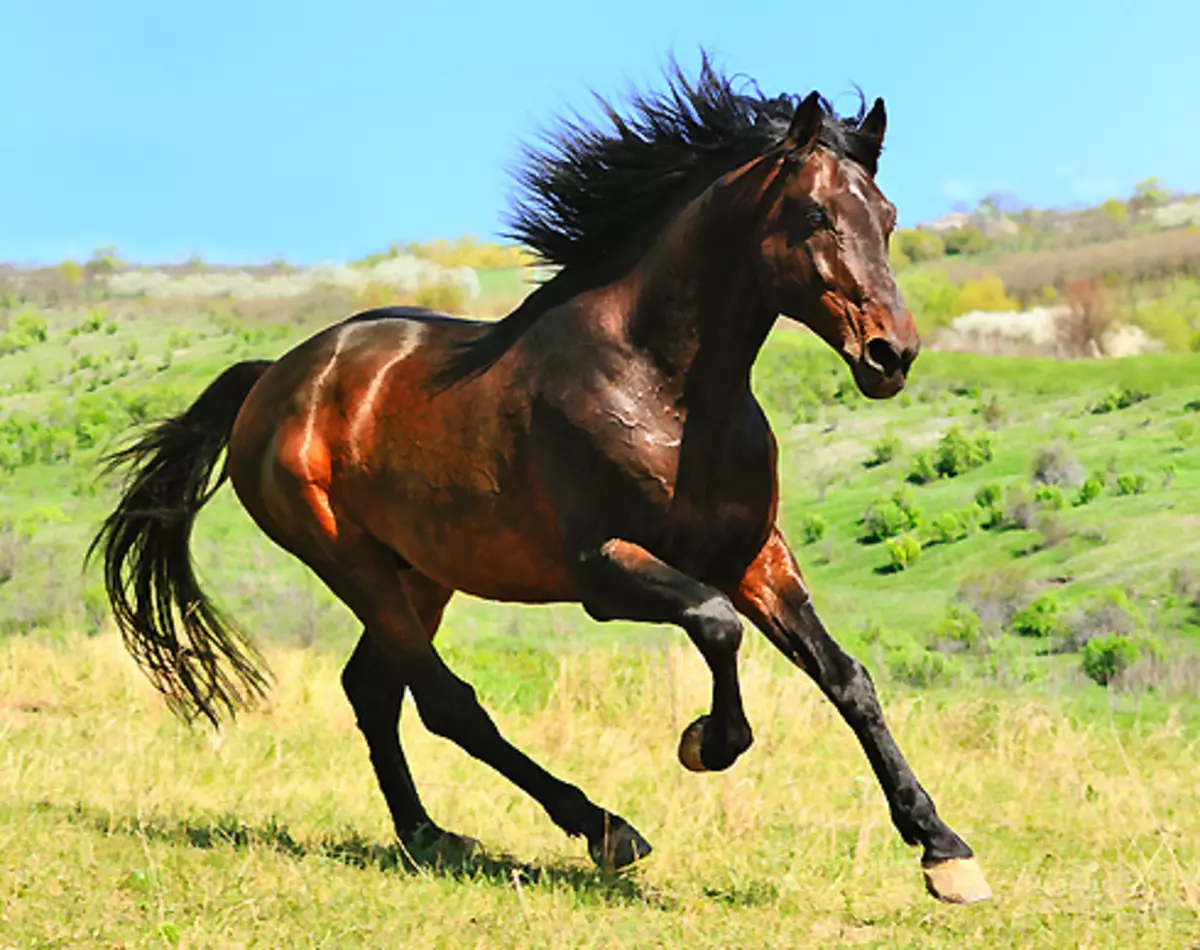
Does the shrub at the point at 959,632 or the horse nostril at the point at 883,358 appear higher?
the horse nostril at the point at 883,358

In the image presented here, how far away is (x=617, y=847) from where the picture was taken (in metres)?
5.03

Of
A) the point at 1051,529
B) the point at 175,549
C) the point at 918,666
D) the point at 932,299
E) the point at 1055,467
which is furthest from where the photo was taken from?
the point at 932,299

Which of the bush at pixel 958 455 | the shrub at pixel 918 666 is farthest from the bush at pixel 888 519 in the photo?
the shrub at pixel 918 666

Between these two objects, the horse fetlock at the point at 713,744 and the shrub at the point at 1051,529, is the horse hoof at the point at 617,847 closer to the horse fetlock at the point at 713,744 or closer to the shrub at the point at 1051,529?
the horse fetlock at the point at 713,744

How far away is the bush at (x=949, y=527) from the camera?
1447 centimetres

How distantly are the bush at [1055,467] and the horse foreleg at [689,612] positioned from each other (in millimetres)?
11533

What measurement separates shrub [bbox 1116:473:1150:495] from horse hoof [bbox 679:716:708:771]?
37.7ft

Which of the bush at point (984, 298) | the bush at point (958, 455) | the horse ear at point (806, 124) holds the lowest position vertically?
the bush at point (958, 455)

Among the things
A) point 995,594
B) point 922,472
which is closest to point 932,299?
point 922,472

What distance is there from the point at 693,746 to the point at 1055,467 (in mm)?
11915

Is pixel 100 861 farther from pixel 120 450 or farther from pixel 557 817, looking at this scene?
pixel 120 450

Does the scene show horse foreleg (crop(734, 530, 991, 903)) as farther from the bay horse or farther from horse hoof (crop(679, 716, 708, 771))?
horse hoof (crop(679, 716, 708, 771))

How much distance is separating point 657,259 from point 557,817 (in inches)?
72.6

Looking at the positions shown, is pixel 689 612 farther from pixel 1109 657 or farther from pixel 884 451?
pixel 884 451
